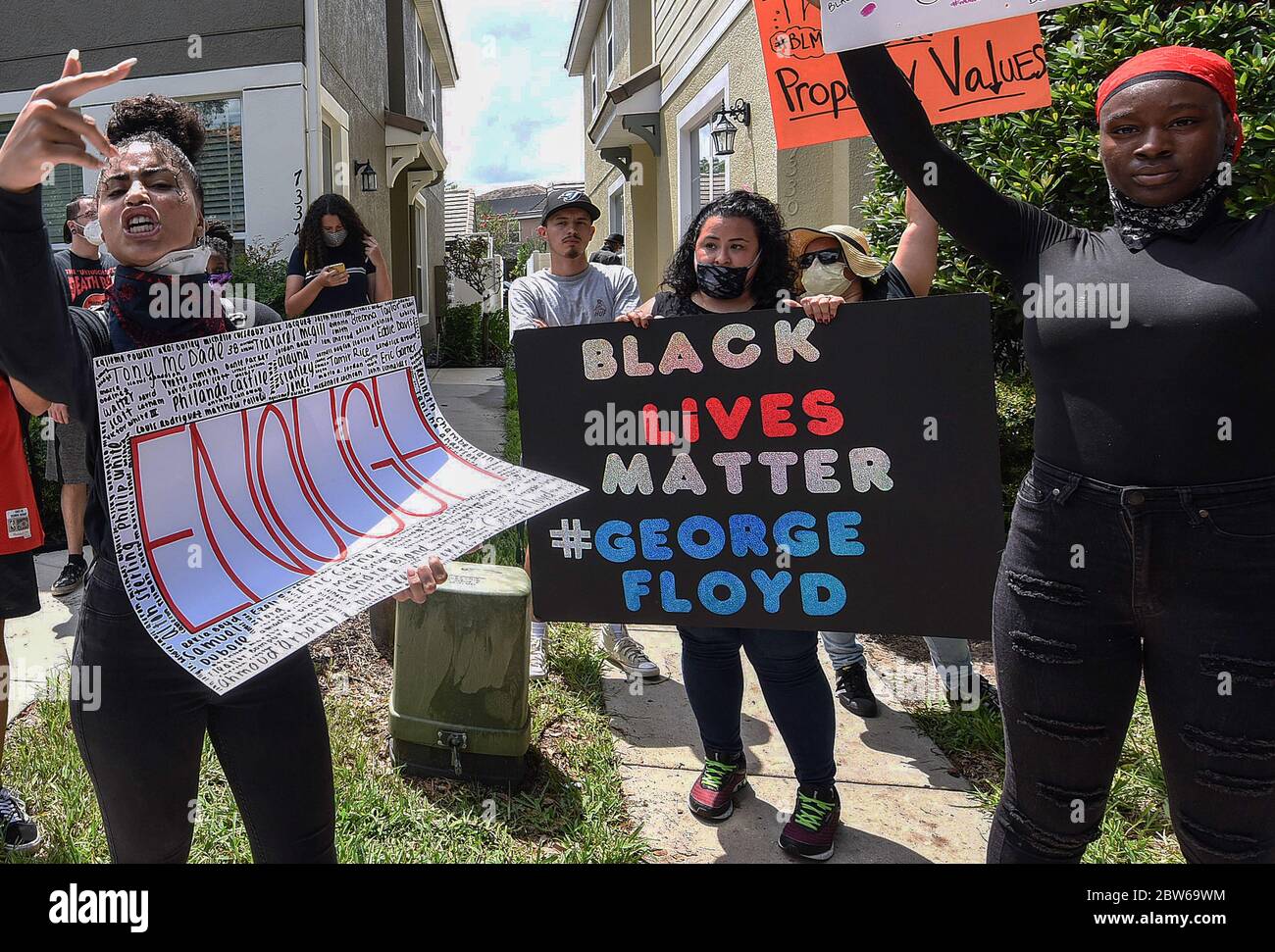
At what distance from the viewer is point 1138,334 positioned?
5.40 ft

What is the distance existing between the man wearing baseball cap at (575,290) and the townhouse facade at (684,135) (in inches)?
44.2

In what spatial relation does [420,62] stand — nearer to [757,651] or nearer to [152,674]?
[757,651]

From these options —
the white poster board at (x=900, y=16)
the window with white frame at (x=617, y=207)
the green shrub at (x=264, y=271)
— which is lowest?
the white poster board at (x=900, y=16)

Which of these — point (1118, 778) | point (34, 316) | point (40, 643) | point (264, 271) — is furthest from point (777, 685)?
point (264, 271)

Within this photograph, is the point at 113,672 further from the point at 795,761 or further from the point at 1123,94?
the point at 1123,94

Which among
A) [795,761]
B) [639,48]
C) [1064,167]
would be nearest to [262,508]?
[795,761]

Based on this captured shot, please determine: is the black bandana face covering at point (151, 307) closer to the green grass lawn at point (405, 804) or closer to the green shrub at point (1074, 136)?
the green grass lawn at point (405, 804)

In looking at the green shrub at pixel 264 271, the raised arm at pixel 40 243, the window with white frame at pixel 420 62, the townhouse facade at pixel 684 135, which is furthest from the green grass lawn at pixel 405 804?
the window with white frame at pixel 420 62

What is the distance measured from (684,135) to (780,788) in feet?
27.7

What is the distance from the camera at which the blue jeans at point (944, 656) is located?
11.6ft

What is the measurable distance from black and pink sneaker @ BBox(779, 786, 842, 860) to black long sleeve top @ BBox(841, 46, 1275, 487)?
53.8 inches

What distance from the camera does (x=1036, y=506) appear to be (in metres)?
1.77

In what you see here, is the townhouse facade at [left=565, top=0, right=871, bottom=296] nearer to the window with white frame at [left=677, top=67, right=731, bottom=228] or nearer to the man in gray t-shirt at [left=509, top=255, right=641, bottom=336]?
the window with white frame at [left=677, top=67, right=731, bottom=228]

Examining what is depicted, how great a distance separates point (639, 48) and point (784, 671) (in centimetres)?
1243
